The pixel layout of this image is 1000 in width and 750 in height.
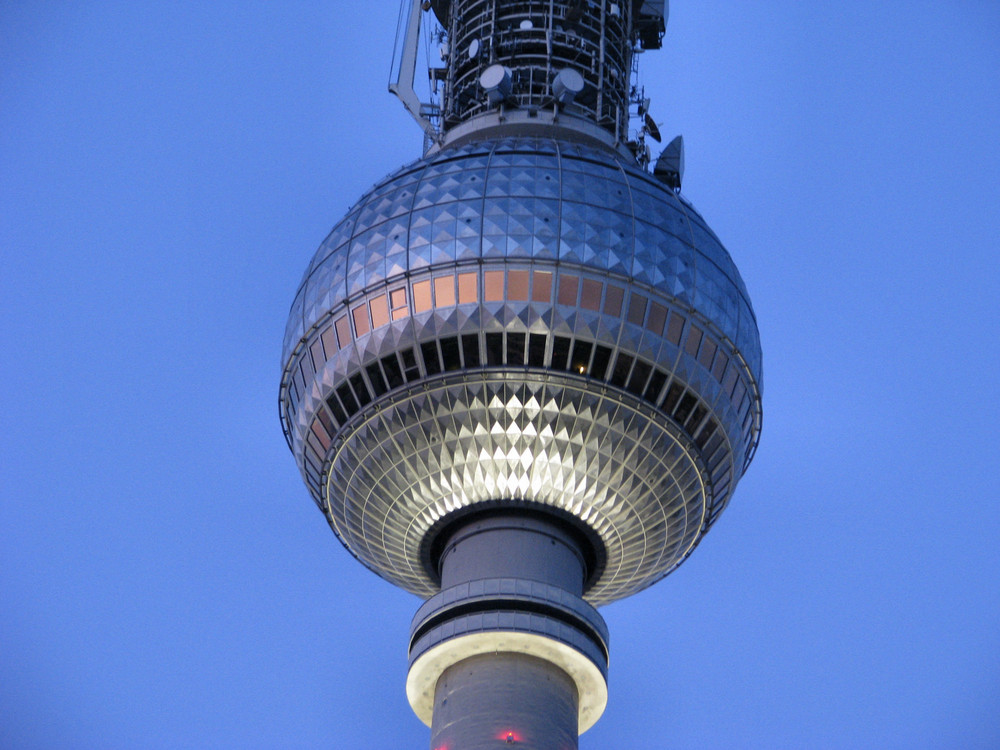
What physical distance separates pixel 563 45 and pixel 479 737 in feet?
98.3

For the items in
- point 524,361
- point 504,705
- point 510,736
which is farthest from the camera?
point 524,361

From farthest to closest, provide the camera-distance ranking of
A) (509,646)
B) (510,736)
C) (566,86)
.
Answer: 1. (566,86)
2. (509,646)
3. (510,736)

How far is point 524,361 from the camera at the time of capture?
1730 inches

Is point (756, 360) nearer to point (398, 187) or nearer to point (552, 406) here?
point (552, 406)

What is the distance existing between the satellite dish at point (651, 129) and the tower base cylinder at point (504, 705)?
1031 inches

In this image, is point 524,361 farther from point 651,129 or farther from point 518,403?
point 651,129

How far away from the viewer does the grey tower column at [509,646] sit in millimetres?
42594

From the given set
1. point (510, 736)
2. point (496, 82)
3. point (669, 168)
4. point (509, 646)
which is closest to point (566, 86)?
point (496, 82)

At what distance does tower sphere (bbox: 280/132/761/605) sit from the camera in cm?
4412

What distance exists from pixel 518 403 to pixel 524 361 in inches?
52.0

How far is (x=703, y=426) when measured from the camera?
46.3m

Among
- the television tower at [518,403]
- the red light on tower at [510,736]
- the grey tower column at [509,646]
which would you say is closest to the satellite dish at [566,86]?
the television tower at [518,403]

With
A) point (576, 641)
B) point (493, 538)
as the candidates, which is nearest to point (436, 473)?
point (493, 538)

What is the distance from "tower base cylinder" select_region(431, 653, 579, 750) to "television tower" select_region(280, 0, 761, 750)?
69 millimetres
